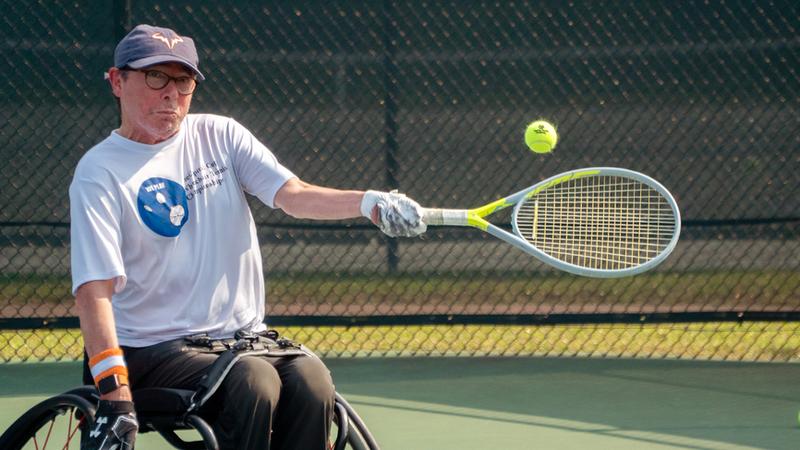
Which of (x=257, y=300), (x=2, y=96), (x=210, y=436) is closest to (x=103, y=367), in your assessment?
(x=210, y=436)

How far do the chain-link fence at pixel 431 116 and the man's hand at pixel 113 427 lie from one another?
2.69 metres

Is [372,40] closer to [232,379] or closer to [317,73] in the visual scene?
[317,73]

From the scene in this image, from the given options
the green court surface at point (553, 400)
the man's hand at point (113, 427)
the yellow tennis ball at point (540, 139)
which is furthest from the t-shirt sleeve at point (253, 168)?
the yellow tennis ball at point (540, 139)

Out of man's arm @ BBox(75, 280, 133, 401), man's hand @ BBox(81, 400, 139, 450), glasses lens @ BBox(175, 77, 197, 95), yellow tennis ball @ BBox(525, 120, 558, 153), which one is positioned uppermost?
yellow tennis ball @ BBox(525, 120, 558, 153)

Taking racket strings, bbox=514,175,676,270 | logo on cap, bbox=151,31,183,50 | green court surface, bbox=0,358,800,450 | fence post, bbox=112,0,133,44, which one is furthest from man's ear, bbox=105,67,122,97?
fence post, bbox=112,0,133,44

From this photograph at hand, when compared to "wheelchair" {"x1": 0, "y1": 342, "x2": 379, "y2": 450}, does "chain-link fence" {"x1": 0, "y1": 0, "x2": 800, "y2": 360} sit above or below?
above

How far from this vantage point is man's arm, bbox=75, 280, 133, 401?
8.00ft

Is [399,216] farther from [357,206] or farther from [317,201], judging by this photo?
[317,201]

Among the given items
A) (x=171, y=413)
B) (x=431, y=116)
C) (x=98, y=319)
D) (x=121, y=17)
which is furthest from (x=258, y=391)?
(x=431, y=116)

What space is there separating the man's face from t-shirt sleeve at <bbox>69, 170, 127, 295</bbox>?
0.17 m

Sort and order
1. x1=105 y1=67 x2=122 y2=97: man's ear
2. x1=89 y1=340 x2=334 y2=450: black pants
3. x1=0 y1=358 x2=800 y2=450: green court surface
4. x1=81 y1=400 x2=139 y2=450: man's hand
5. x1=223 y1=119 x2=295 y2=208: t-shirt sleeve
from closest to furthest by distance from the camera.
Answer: x1=81 y1=400 x2=139 y2=450: man's hand, x1=89 y1=340 x2=334 y2=450: black pants, x1=105 y1=67 x2=122 y2=97: man's ear, x1=223 y1=119 x2=295 y2=208: t-shirt sleeve, x1=0 y1=358 x2=800 y2=450: green court surface

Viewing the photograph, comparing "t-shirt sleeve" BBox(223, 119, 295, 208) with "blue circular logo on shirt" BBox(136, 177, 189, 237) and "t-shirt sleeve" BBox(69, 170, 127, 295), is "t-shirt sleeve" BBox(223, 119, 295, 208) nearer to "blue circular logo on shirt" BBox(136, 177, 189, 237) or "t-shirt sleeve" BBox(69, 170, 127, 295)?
"blue circular logo on shirt" BBox(136, 177, 189, 237)

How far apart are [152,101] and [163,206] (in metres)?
0.22

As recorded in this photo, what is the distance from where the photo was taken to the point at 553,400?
4.40 meters
